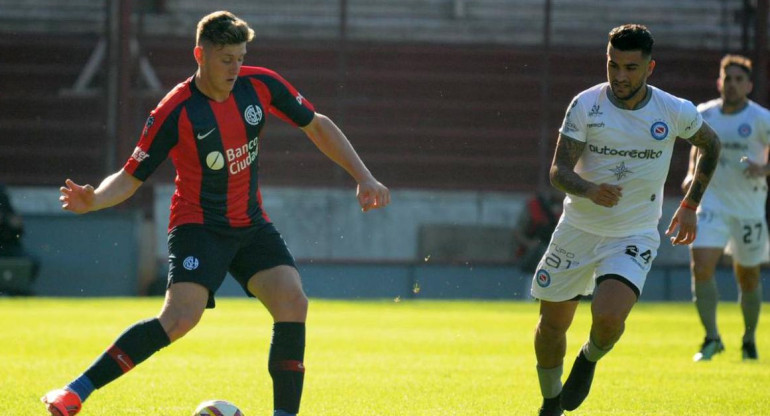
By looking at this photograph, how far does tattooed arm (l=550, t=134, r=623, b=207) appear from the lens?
660cm

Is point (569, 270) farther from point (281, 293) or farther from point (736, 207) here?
point (736, 207)

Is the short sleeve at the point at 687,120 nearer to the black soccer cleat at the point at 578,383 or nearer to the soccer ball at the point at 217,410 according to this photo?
the black soccer cleat at the point at 578,383

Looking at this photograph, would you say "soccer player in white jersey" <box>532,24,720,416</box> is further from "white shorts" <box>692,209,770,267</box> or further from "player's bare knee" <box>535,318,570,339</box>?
"white shorts" <box>692,209,770,267</box>

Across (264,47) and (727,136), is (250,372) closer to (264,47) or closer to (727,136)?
(727,136)

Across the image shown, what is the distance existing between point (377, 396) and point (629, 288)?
2.16m

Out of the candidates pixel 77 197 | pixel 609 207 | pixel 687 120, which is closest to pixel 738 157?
pixel 687 120

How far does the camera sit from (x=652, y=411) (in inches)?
307

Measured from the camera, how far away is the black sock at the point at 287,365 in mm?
6391

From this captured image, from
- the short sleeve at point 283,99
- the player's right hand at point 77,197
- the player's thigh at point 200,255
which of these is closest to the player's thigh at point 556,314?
the short sleeve at point 283,99

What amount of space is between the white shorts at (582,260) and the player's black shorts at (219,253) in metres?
1.42

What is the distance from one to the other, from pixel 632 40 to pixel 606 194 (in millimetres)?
831

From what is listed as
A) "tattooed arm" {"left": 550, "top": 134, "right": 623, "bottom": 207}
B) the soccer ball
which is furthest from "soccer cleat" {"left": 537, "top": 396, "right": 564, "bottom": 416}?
the soccer ball

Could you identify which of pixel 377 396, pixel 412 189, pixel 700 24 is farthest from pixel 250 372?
pixel 700 24

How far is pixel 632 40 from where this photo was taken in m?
6.79
